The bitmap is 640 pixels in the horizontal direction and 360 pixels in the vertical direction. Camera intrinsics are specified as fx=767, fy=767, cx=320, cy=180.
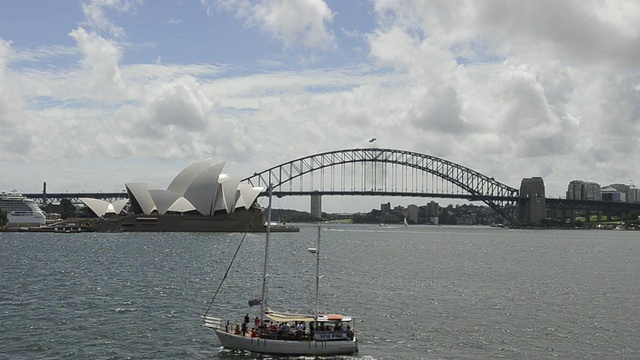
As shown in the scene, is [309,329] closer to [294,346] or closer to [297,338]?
[297,338]

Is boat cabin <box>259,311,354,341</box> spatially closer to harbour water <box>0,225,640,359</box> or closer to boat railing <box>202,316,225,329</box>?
harbour water <box>0,225,640,359</box>

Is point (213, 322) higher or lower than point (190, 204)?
lower

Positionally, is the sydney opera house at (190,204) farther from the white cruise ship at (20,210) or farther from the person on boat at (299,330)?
the person on boat at (299,330)

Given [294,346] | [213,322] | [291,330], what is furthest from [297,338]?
[213,322]

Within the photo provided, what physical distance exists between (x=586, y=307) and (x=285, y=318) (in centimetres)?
1950

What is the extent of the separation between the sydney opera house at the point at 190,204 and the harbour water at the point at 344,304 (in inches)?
2294

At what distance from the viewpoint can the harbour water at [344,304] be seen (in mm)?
29141

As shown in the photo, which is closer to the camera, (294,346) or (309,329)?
(294,346)

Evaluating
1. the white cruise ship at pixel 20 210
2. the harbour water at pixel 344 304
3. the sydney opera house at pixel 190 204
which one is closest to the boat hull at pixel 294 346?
the harbour water at pixel 344 304

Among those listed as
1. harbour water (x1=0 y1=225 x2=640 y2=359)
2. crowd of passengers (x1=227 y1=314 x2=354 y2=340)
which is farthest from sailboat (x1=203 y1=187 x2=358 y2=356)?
harbour water (x1=0 y1=225 x2=640 y2=359)

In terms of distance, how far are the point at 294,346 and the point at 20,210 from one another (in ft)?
444

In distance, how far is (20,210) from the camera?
150125 millimetres

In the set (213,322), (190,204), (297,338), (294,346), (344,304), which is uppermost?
(190,204)

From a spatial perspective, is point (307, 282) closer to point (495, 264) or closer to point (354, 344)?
point (354, 344)
